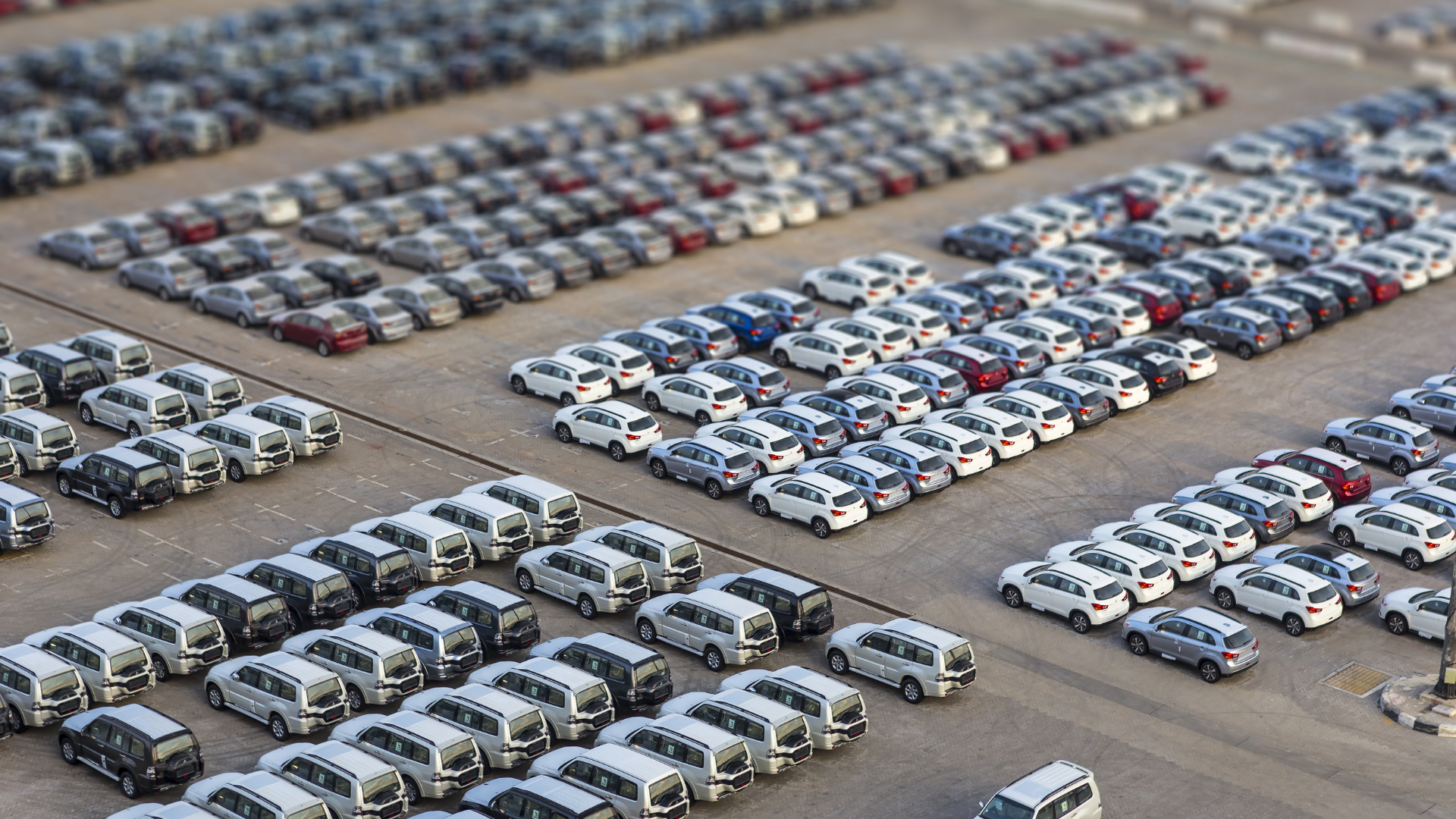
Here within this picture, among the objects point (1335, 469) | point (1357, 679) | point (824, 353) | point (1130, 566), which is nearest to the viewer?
point (1357, 679)

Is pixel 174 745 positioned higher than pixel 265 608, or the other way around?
pixel 265 608

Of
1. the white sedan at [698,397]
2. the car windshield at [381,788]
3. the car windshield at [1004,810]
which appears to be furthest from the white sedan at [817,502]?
the car windshield at [381,788]

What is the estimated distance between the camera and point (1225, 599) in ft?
157

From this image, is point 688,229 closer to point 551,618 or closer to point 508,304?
point 508,304

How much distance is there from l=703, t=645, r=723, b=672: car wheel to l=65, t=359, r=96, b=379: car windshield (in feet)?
82.6

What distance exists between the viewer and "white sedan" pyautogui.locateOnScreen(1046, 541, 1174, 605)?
156 feet

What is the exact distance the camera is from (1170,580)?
158 ft

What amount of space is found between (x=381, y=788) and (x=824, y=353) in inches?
1100

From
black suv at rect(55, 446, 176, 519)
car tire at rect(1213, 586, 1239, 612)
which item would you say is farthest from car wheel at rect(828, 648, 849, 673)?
black suv at rect(55, 446, 176, 519)

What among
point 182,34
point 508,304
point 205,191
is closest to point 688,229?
point 508,304

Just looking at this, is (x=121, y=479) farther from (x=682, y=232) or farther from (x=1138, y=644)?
(x=682, y=232)

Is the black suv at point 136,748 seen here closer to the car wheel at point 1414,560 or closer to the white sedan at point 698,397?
the white sedan at point 698,397

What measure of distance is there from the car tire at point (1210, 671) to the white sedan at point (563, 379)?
873 inches

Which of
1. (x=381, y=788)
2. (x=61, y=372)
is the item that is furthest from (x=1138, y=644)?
(x=61, y=372)
